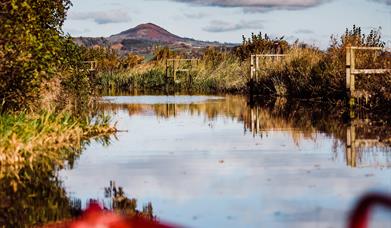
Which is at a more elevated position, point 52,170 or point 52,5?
point 52,5

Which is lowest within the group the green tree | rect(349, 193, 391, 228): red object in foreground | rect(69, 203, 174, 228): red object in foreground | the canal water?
the canal water

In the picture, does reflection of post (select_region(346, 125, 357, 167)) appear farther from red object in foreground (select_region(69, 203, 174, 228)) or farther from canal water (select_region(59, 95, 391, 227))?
red object in foreground (select_region(69, 203, 174, 228))

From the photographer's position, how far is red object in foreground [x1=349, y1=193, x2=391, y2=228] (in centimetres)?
245

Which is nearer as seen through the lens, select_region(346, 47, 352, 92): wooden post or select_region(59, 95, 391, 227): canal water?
select_region(59, 95, 391, 227): canal water

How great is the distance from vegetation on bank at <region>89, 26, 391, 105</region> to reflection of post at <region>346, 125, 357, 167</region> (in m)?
6.08

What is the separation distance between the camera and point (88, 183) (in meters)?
12.6

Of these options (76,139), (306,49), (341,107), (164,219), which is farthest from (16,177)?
(306,49)

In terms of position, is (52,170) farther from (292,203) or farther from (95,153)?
(292,203)

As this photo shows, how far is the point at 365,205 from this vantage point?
8.17 ft

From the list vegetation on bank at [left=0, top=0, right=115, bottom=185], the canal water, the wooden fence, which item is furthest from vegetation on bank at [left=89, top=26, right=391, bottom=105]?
vegetation on bank at [left=0, top=0, right=115, bottom=185]

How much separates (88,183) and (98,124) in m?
9.27

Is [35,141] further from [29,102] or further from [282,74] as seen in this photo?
[282,74]

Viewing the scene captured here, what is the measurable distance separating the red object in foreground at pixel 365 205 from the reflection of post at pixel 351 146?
1193cm

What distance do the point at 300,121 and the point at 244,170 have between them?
1156cm
